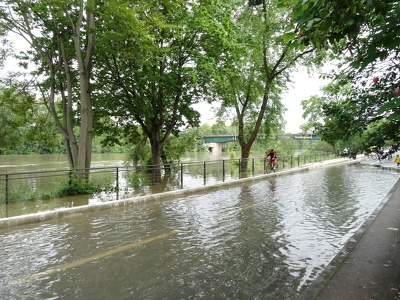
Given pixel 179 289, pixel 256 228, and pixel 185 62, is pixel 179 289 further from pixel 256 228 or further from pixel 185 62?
pixel 185 62

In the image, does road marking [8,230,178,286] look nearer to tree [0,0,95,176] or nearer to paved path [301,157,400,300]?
paved path [301,157,400,300]

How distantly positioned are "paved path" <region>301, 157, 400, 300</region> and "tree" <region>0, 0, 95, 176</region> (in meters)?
10.5

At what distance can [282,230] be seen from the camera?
6836 mm

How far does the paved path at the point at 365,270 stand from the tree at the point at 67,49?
1052 cm

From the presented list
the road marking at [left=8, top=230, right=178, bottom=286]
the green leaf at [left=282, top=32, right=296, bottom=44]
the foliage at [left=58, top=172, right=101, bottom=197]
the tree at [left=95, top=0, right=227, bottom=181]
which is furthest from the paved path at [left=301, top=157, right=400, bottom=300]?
the foliage at [left=58, top=172, right=101, bottom=197]

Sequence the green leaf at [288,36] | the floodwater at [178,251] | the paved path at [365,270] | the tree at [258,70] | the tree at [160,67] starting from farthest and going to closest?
the tree at [258,70] < the tree at [160,67] < the floodwater at [178,251] < the paved path at [365,270] < the green leaf at [288,36]

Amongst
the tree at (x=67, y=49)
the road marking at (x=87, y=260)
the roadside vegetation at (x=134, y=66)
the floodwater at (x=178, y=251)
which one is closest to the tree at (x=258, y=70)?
the roadside vegetation at (x=134, y=66)

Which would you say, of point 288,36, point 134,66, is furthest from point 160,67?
point 288,36

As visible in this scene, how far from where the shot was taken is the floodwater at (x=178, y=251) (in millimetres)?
4043

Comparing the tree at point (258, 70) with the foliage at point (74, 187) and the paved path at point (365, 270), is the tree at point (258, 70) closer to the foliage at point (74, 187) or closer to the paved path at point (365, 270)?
the foliage at point (74, 187)

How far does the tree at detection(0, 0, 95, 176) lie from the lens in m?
12.4

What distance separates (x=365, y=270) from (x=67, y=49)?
14451mm

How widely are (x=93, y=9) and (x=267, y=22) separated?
13.4 metres

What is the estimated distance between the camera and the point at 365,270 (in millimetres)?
4227
